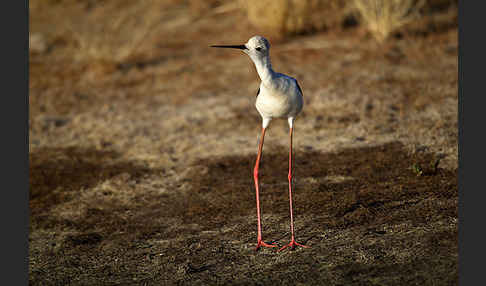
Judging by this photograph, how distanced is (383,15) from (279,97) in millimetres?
6128

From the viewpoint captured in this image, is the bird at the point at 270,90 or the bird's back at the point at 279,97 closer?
the bird at the point at 270,90

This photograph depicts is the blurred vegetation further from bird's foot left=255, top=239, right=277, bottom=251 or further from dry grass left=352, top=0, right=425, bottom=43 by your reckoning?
bird's foot left=255, top=239, right=277, bottom=251

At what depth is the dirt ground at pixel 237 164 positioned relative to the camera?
12.8 feet

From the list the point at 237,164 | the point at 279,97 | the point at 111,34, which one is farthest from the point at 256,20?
the point at 279,97

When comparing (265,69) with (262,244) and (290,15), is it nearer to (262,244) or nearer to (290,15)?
(262,244)

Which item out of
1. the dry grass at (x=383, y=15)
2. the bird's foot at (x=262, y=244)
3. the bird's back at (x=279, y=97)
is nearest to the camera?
the bird's back at (x=279, y=97)

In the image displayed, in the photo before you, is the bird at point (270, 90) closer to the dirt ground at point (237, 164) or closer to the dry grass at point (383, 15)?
the dirt ground at point (237, 164)

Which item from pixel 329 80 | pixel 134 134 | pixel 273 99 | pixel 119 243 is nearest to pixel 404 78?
pixel 329 80

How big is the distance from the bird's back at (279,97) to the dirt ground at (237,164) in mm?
1025

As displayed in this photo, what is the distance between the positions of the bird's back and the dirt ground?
3.36ft

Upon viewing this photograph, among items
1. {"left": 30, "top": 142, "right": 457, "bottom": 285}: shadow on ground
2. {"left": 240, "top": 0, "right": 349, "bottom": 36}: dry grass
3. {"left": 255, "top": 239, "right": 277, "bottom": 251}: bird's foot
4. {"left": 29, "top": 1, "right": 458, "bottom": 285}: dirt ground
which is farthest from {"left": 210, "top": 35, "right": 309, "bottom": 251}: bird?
{"left": 240, "top": 0, "right": 349, "bottom": 36}: dry grass

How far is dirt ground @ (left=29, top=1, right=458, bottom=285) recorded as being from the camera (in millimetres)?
3906

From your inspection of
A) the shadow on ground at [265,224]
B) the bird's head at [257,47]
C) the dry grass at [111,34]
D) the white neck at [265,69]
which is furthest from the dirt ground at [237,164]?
the bird's head at [257,47]

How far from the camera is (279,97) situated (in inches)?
153
